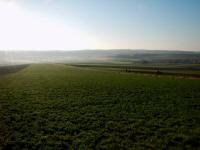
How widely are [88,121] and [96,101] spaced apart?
17.0 ft

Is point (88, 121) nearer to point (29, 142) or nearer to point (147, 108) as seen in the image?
point (29, 142)

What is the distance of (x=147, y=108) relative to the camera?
1459cm

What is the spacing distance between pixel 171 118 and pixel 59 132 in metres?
7.83

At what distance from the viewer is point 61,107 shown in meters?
14.8

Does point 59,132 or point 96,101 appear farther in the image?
Answer: point 96,101

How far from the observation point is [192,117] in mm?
12539

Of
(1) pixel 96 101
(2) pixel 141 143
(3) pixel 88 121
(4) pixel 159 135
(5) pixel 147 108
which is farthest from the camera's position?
(1) pixel 96 101

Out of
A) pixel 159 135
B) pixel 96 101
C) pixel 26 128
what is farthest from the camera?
pixel 96 101

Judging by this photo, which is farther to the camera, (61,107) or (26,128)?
(61,107)

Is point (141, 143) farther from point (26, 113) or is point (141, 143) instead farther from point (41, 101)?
point (41, 101)

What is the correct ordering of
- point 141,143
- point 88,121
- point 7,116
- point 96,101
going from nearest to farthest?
point 141,143 < point 88,121 < point 7,116 < point 96,101

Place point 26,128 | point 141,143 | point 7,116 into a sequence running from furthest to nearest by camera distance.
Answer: point 7,116, point 26,128, point 141,143

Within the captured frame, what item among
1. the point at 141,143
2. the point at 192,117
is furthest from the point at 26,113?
the point at 192,117

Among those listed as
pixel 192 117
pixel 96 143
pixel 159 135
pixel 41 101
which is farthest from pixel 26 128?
pixel 192 117
